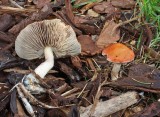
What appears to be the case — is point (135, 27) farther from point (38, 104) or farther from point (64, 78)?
point (38, 104)

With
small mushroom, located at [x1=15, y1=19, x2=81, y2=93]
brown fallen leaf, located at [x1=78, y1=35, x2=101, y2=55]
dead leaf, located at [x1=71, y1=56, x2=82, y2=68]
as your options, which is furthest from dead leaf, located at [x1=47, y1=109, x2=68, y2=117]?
brown fallen leaf, located at [x1=78, y1=35, x2=101, y2=55]

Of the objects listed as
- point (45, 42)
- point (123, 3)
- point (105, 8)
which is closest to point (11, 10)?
point (45, 42)

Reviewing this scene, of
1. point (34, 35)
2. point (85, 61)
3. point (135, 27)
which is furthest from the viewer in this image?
point (135, 27)

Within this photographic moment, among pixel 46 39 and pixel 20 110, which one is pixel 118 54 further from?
pixel 20 110

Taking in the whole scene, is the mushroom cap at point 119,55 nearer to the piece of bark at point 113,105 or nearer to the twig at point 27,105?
the piece of bark at point 113,105

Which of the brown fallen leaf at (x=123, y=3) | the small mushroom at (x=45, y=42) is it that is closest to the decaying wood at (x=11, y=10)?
the small mushroom at (x=45, y=42)

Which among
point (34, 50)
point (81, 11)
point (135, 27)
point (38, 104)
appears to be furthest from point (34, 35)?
point (135, 27)
